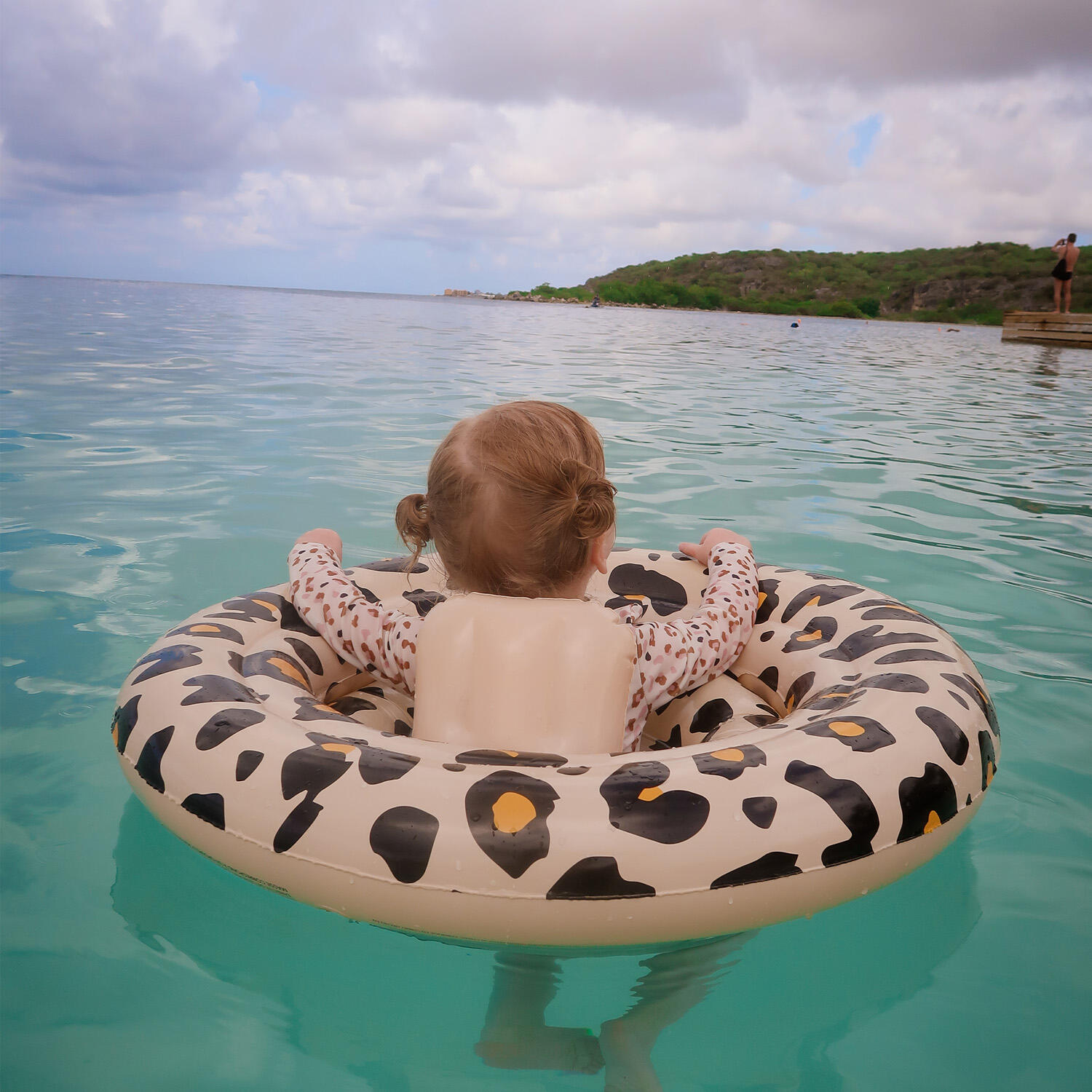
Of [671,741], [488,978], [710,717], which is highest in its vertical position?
[710,717]

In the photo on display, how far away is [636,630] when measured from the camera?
1909 mm

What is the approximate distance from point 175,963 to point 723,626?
1366 mm

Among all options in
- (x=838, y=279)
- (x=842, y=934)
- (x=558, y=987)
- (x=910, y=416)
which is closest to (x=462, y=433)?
(x=558, y=987)

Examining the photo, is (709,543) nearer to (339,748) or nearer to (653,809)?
(653,809)

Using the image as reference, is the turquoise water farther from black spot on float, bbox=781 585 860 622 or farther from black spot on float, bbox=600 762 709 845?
black spot on float, bbox=781 585 860 622

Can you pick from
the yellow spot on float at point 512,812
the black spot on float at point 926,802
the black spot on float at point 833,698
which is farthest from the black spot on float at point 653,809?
the black spot on float at point 833,698

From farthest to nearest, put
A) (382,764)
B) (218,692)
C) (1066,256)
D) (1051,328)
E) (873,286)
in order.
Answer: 1. (873,286)
2. (1051,328)
3. (1066,256)
4. (218,692)
5. (382,764)

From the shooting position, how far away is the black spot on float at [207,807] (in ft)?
4.93

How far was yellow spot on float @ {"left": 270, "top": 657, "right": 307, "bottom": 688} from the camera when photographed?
77.9 inches

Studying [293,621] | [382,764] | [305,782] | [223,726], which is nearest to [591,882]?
[382,764]

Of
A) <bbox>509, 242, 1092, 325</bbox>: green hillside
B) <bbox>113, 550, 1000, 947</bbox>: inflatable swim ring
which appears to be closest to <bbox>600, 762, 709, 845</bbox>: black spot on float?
<bbox>113, 550, 1000, 947</bbox>: inflatable swim ring

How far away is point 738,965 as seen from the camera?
1.70 metres

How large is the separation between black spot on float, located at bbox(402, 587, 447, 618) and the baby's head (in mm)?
744

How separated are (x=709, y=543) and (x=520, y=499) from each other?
119 cm
